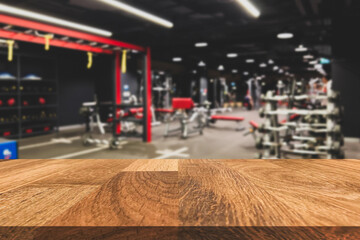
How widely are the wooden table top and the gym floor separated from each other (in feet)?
15.4

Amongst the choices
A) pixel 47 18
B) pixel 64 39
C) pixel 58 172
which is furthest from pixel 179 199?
pixel 64 39

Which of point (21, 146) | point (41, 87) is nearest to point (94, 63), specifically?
point (41, 87)

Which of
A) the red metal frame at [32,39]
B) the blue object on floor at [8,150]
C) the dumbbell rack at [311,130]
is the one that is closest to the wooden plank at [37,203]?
the blue object on floor at [8,150]

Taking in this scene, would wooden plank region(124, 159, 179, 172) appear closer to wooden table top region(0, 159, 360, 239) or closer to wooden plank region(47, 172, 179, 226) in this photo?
wooden table top region(0, 159, 360, 239)

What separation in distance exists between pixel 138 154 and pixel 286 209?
5.51 m

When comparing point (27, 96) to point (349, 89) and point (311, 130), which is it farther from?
point (349, 89)

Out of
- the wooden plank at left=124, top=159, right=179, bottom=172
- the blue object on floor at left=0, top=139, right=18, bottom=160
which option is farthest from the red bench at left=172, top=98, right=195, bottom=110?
the wooden plank at left=124, top=159, right=179, bottom=172

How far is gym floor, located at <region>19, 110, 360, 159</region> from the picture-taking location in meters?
5.59

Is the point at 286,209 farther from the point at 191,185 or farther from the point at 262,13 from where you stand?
the point at 262,13

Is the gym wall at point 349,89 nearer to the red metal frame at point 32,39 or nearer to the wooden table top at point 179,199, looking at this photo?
the red metal frame at point 32,39

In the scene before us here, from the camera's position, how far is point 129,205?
1.52 feet

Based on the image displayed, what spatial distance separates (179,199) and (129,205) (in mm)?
92

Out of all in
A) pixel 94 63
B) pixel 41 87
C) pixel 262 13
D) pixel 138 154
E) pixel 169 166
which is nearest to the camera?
pixel 169 166

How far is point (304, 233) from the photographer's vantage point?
369 mm
